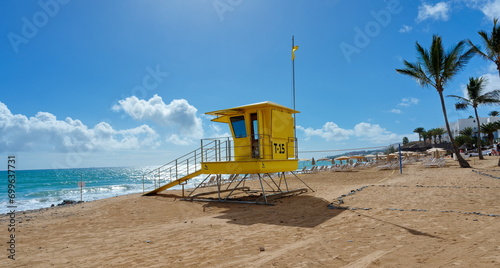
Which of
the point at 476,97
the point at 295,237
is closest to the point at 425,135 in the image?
the point at 476,97

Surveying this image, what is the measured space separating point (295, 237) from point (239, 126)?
741 centimetres

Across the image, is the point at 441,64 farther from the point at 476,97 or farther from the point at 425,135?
the point at 425,135

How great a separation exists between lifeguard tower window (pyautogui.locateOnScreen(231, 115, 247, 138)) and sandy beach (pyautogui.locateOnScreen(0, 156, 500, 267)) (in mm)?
3657

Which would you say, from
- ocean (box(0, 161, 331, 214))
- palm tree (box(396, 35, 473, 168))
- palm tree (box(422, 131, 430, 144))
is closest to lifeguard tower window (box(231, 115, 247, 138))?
ocean (box(0, 161, 331, 214))

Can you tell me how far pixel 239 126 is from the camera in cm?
1302

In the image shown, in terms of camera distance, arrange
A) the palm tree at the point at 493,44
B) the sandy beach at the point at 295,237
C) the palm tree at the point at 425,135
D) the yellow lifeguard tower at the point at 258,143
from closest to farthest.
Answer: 1. the sandy beach at the point at 295,237
2. the yellow lifeguard tower at the point at 258,143
3. the palm tree at the point at 493,44
4. the palm tree at the point at 425,135

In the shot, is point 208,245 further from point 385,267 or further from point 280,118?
point 280,118

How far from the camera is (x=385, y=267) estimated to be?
4.21 meters

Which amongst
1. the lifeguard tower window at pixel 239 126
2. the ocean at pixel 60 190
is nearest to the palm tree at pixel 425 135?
the ocean at pixel 60 190

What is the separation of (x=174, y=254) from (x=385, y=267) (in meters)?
3.52

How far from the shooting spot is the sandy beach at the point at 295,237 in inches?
187

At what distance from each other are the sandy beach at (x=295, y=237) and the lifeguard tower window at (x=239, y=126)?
3657mm

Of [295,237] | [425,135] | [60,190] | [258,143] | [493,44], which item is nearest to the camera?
[295,237]

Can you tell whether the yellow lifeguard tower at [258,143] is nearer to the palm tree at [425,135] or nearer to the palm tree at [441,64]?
the palm tree at [441,64]
